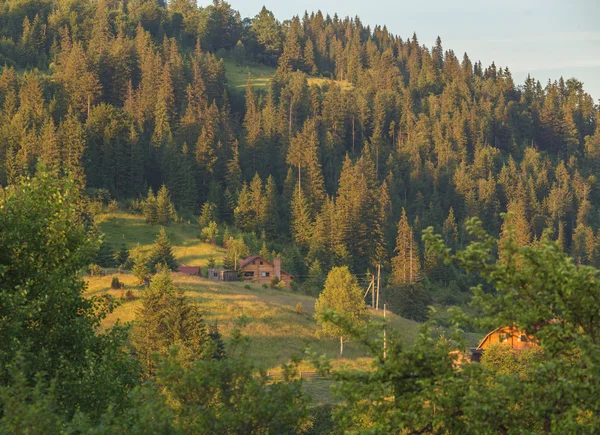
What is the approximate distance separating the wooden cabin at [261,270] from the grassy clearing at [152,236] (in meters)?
4.52

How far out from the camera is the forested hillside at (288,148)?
119m

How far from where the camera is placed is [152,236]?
101312 millimetres

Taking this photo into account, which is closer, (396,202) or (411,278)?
(411,278)

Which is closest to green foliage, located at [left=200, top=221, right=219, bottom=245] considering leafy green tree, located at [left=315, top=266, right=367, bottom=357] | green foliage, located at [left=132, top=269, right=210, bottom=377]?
leafy green tree, located at [left=315, top=266, right=367, bottom=357]

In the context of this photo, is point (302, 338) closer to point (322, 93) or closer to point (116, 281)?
point (116, 281)

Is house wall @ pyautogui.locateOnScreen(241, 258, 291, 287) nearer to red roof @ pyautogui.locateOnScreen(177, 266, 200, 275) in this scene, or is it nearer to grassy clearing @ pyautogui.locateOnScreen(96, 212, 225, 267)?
grassy clearing @ pyautogui.locateOnScreen(96, 212, 225, 267)

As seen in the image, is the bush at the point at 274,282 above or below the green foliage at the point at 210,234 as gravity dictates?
below

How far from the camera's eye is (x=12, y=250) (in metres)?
18.4

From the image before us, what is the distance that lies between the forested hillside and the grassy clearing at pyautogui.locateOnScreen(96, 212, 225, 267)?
712 centimetres

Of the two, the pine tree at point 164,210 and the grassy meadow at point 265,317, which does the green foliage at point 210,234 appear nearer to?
the pine tree at point 164,210

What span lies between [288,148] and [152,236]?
52362 millimetres

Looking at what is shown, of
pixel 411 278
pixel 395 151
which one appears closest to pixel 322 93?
pixel 395 151

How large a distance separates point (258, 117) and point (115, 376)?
136671 mm

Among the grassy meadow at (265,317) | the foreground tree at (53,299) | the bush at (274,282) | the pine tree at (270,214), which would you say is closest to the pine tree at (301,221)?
the pine tree at (270,214)
